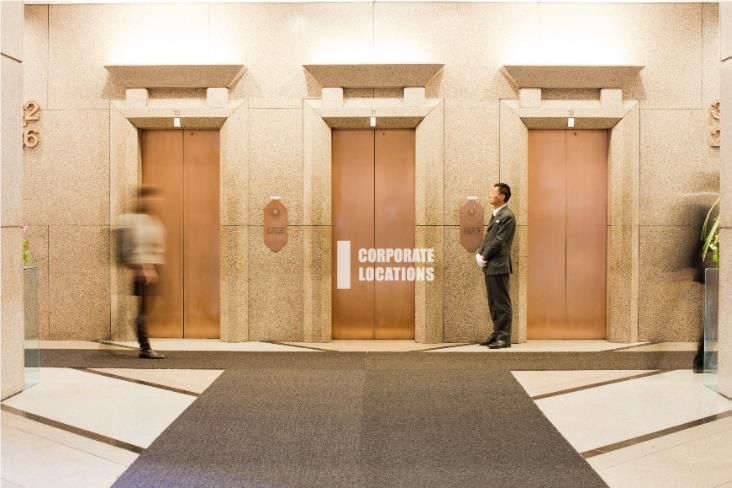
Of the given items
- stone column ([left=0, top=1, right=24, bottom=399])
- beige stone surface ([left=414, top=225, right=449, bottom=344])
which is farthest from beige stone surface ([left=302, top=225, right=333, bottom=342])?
stone column ([left=0, top=1, right=24, bottom=399])

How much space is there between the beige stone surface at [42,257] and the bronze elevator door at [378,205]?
12.2 ft

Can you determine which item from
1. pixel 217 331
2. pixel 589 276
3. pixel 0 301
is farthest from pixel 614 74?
pixel 0 301

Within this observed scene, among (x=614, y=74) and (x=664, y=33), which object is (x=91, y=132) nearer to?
(x=614, y=74)

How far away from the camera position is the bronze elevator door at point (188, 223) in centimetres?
857

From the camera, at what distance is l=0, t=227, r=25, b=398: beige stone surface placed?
5246mm

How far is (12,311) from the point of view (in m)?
5.33

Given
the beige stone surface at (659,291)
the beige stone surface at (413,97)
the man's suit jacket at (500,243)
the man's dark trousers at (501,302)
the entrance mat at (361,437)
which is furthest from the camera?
the beige stone surface at (659,291)

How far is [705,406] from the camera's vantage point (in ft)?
17.1

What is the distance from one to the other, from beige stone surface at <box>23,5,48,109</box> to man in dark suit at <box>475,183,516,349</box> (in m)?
5.88

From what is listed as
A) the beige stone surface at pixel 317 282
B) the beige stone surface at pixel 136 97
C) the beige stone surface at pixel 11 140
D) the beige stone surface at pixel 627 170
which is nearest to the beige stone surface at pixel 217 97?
the beige stone surface at pixel 136 97

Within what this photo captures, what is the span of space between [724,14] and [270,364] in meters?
5.35

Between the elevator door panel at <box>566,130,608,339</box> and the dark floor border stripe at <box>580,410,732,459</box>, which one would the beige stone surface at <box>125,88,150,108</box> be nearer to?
the elevator door panel at <box>566,130,608,339</box>

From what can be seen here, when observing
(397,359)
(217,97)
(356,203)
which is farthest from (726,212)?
(217,97)

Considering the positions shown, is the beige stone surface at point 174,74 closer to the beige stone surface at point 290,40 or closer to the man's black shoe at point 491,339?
the beige stone surface at point 290,40
